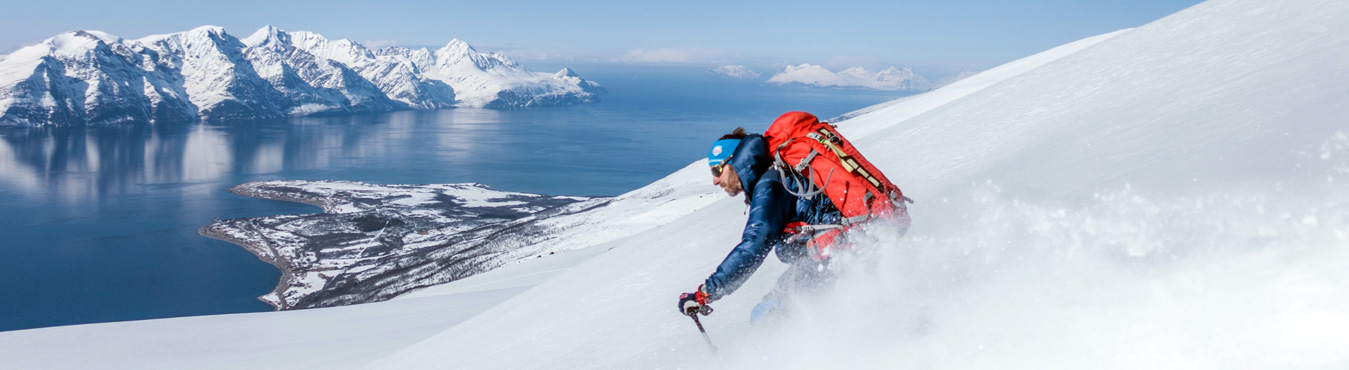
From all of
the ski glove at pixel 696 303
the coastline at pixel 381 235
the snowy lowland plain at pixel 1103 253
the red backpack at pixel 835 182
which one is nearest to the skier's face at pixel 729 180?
the red backpack at pixel 835 182

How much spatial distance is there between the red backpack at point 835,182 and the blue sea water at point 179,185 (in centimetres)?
6169

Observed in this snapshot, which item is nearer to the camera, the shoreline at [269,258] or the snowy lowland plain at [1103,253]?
the snowy lowland plain at [1103,253]

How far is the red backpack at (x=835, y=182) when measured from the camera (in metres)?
3.49

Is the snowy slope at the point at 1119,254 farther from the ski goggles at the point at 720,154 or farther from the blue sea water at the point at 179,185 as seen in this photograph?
the blue sea water at the point at 179,185

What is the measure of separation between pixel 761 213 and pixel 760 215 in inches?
0.5

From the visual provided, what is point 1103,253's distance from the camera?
10.5 ft

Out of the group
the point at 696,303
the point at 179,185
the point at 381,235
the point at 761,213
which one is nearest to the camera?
the point at 761,213

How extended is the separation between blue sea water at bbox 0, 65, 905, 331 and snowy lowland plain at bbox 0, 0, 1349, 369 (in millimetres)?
60166

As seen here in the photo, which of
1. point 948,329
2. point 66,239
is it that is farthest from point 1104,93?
point 66,239

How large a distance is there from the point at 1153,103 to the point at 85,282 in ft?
273

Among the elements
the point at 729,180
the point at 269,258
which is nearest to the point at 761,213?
the point at 729,180

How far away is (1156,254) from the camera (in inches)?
120

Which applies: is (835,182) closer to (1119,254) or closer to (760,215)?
(760,215)

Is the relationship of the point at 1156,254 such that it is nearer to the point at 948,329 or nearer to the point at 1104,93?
the point at 948,329
